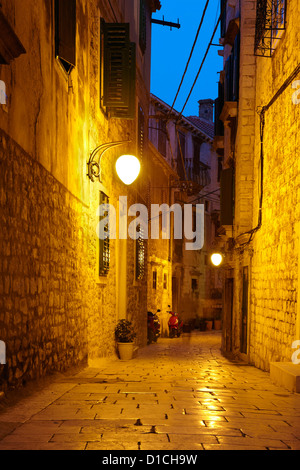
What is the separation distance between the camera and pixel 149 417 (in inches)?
179

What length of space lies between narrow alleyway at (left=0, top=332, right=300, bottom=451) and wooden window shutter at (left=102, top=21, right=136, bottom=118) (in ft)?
19.9

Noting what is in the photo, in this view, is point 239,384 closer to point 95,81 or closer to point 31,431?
point 31,431

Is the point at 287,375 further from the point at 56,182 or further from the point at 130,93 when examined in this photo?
the point at 130,93

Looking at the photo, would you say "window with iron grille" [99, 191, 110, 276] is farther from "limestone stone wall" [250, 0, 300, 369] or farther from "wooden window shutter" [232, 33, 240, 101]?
"wooden window shutter" [232, 33, 240, 101]

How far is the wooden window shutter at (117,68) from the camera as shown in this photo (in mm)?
10898

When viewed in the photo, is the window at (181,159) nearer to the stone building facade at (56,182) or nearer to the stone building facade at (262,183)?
the stone building facade at (262,183)

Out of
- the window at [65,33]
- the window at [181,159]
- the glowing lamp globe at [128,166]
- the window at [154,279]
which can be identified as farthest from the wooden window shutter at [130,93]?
the window at [181,159]

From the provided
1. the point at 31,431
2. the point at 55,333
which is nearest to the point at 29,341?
the point at 55,333

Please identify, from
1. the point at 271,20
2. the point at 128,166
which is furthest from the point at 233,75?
the point at 128,166

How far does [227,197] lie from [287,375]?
29.1ft

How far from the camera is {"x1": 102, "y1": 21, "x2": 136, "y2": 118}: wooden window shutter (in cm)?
1090

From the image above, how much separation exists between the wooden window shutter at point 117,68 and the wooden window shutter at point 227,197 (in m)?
5.12

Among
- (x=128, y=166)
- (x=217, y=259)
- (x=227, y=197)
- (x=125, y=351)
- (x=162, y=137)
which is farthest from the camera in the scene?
(x=162, y=137)

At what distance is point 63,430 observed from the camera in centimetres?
402
